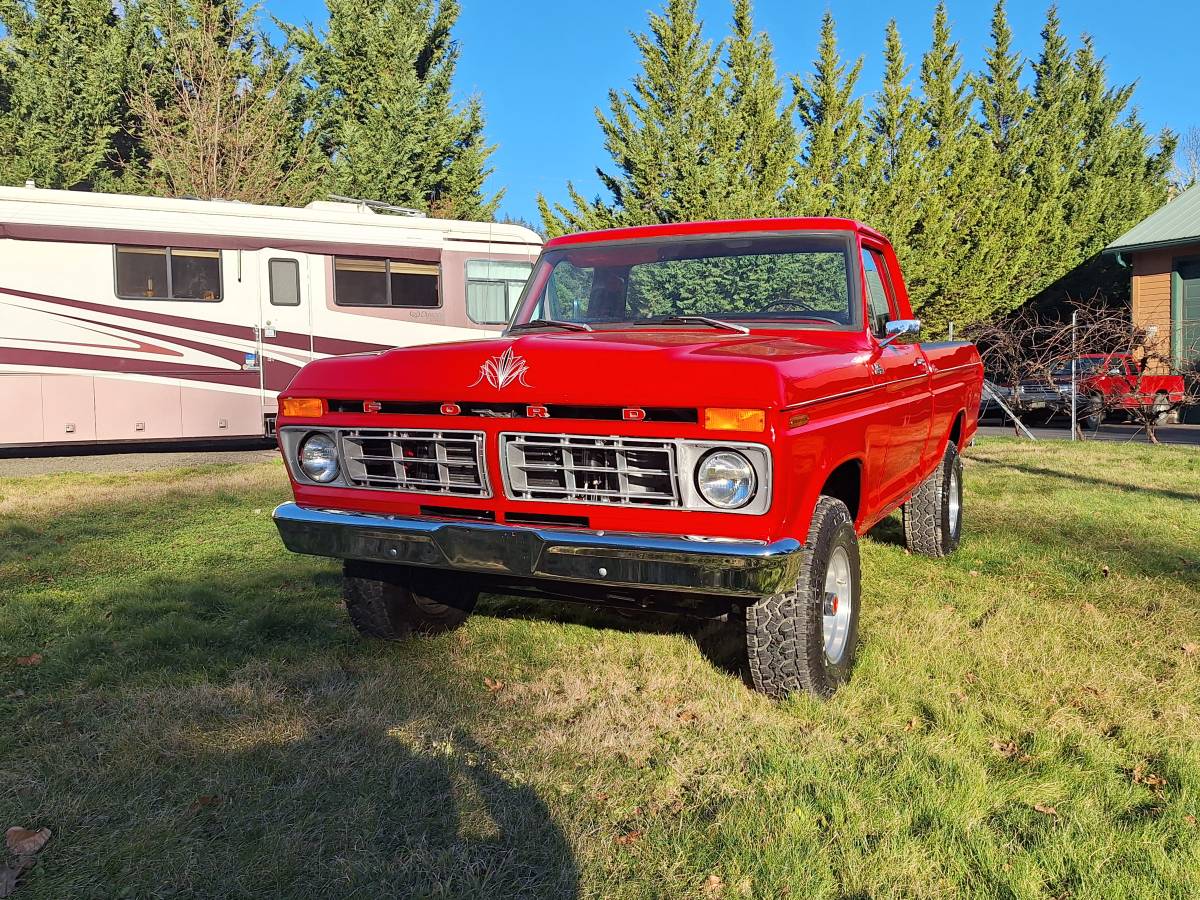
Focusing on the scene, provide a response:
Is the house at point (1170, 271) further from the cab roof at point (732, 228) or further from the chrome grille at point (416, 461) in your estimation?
the chrome grille at point (416, 461)

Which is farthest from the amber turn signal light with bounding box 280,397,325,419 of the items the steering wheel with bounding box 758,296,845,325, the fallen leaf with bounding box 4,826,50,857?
the steering wheel with bounding box 758,296,845,325

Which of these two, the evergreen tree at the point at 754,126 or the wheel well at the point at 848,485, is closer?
the wheel well at the point at 848,485

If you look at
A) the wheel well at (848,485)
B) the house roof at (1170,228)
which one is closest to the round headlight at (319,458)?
the wheel well at (848,485)

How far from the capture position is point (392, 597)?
14.4 ft

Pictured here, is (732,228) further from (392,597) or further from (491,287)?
(491,287)

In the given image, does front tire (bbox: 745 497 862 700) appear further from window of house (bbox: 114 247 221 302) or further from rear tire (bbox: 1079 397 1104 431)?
rear tire (bbox: 1079 397 1104 431)

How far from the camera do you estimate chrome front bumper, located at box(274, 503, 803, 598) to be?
10.5 ft

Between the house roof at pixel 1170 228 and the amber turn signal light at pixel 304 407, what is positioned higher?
the house roof at pixel 1170 228

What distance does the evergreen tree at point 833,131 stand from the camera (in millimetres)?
24562

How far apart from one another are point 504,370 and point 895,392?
84.2 inches

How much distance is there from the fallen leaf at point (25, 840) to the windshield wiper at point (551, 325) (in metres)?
2.75

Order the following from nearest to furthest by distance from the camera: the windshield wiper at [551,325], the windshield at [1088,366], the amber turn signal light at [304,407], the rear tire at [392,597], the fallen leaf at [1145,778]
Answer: the fallen leaf at [1145,778] → the amber turn signal light at [304,407] → the rear tire at [392,597] → the windshield wiper at [551,325] → the windshield at [1088,366]

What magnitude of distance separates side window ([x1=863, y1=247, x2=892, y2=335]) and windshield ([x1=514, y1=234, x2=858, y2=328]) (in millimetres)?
184

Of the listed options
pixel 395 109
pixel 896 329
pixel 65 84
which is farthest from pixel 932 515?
pixel 65 84
